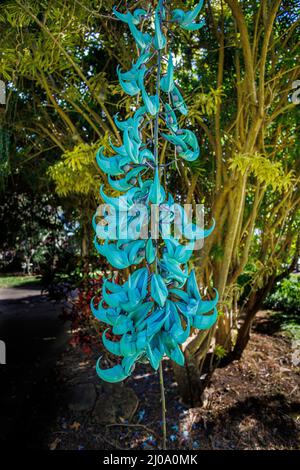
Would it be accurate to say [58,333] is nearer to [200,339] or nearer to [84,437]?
[84,437]

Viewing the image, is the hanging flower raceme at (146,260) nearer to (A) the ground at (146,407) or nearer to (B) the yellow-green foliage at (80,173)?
(B) the yellow-green foliage at (80,173)

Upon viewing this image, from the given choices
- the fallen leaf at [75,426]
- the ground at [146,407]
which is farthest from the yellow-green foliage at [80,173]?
the fallen leaf at [75,426]

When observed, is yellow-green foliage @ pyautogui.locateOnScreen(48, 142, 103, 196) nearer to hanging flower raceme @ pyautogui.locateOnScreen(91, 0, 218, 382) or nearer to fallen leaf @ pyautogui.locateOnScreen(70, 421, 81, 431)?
hanging flower raceme @ pyautogui.locateOnScreen(91, 0, 218, 382)

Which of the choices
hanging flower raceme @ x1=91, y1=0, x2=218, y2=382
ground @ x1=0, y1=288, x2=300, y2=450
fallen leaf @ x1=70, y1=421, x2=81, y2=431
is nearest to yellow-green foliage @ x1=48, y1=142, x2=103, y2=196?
hanging flower raceme @ x1=91, y1=0, x2=218, y2=382

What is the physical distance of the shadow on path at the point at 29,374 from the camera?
2.68m

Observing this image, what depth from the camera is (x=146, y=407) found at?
2768 mm

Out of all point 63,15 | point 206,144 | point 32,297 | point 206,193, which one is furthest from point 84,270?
point 32,297

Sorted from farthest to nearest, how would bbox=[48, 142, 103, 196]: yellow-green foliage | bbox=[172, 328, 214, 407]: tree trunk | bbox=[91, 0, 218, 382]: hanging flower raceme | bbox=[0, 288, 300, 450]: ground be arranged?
bbox=[172, 328, 214, 407]: tree trunk → bbox=[0, 288, 300, 450]: ground → bbox=[48, 142, 103, 196]: yellow-green foliage → bbox=[91, 0, 218, 382]: hanging flower raceme

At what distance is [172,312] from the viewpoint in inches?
32.3

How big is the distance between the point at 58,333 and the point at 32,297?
330cm

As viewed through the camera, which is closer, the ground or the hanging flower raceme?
the hanging flower raceme

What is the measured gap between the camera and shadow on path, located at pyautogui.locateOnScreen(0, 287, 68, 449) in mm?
2680

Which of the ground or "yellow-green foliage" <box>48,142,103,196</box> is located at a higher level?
"yellow-green foliage" <box>48,142,103,196</box>

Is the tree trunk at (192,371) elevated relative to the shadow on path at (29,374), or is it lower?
elevated
